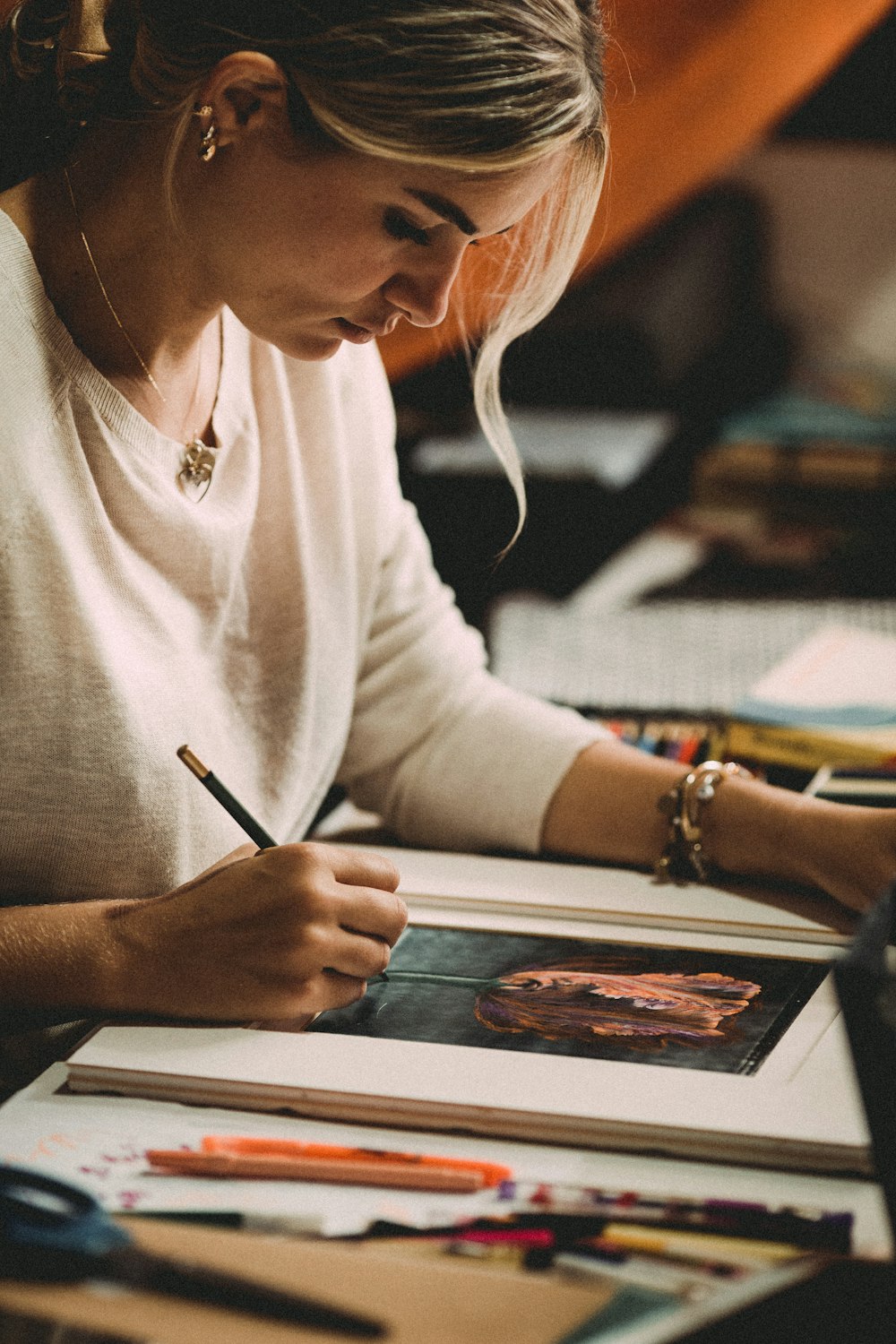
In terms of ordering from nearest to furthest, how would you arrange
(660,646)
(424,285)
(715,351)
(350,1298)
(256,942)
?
(350,1298), (256,942), (424,285), (660,646), (715,351)

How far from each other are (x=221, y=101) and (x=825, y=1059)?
550 mm

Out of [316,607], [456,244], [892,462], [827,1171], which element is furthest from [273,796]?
[892,462]

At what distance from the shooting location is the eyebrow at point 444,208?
713 millimetres

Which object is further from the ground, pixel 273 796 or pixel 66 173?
pixel 66 173

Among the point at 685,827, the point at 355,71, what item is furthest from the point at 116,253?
the point at 685,827

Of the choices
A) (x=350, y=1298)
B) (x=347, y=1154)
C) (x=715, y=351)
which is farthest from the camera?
(x=715, y=351)

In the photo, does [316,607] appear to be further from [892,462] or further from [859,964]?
[892,462]

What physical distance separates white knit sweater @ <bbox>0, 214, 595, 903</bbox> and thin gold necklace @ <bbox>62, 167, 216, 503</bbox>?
0.04ft

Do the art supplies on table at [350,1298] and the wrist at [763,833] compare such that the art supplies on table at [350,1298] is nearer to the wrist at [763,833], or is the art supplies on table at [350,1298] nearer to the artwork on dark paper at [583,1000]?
the artwork on dark paper at [583,1000]

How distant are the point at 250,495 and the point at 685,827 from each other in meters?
0.36

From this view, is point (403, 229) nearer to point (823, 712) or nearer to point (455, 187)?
point (455, 187)

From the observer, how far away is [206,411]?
2.99 feet

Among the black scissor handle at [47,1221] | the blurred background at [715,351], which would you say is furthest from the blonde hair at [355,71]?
the black scissor handle at [47,1221]

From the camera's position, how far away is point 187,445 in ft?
2.83
